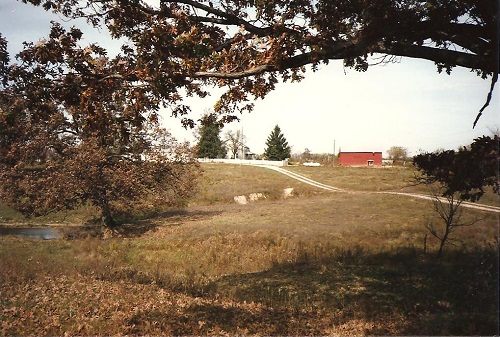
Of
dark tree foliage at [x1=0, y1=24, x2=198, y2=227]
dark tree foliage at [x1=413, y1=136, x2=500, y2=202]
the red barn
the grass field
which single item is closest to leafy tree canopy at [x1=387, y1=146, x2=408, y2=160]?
the red barn

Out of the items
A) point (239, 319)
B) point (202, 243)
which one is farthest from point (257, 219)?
point (239, 319)

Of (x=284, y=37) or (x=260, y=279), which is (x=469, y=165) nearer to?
(x=284, y=37)

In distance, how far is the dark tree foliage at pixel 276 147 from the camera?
8862 cm

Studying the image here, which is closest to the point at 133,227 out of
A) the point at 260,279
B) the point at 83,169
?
the point at 83,169

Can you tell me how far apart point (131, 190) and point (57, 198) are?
14.5 feet

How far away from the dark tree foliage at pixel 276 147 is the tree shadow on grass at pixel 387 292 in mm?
72151

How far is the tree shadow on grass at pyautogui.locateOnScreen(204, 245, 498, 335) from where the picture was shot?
8180mm

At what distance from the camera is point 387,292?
11.4 m

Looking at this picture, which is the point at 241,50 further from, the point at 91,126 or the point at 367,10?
the point at 91,126

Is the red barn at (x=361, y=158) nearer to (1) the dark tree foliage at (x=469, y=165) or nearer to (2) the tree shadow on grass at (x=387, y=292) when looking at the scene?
(2) the tree shadow on grass at (x=387, y=292)

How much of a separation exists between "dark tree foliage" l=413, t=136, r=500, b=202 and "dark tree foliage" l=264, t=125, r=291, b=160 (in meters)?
80.1

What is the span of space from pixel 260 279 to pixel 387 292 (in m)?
4.41

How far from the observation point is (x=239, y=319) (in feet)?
26.7

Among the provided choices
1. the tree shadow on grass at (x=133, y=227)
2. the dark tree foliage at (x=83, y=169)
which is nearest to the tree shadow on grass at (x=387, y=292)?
the dark tree foliage at (x=83, y=169)
